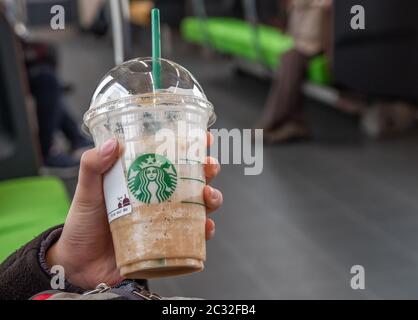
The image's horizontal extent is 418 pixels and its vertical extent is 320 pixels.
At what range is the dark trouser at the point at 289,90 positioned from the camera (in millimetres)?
3893

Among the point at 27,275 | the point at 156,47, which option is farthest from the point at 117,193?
the point at 27,275

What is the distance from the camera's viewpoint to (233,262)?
8.07ft

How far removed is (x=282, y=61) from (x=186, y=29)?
6.24 ft

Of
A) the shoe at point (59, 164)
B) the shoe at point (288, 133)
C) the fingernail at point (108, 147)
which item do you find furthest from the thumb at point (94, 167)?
the shoe at point (288, 133)

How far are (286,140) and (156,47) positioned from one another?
3.12 metres

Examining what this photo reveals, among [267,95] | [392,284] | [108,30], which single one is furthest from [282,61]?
[392,284]

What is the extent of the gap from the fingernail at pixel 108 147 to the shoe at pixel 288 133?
10.3 ft

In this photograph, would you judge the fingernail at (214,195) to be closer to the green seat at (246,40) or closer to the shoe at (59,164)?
the shoe at (59,164)

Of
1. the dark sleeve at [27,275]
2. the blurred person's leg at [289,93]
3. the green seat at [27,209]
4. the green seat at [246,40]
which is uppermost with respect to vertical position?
the green seat at [246,40]

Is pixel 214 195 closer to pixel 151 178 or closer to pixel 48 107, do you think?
pixel 151 178

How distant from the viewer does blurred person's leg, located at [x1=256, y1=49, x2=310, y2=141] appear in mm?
3893

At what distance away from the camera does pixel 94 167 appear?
2.40ft

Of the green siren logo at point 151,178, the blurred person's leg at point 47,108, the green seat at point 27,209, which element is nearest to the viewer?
the green siren logo at point 151,178
